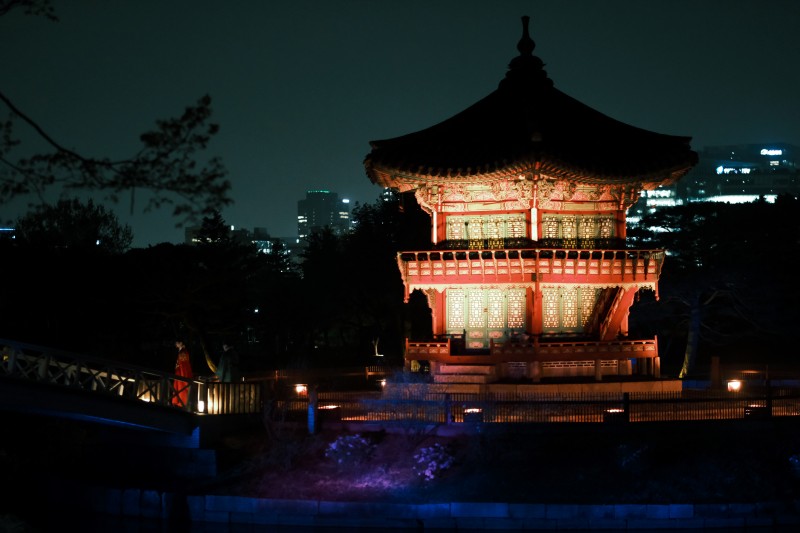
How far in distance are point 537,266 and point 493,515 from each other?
11.6 meters

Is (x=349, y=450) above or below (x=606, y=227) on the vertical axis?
below

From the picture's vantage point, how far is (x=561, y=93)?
36.9m

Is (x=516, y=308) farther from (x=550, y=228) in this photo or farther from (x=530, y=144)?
(x=530, y=144)

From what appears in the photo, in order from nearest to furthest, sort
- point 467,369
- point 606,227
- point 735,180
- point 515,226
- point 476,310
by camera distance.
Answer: point 467,369
point 515,226
point 476,310
point 606,227
point 735,180

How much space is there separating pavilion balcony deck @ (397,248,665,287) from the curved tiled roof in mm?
2544

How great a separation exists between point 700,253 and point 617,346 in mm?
22416

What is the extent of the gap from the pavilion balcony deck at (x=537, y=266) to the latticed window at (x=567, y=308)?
1.60m

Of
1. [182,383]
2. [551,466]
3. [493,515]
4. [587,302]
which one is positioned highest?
[587,302]

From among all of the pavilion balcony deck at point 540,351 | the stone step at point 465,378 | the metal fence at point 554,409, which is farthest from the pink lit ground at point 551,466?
the stone step at point 465,378

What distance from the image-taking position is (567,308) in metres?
34.9

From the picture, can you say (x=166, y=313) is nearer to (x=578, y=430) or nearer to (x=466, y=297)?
(x=466, y=297)

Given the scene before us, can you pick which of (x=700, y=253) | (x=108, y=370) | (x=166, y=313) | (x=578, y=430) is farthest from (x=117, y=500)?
(x=700, y=253)

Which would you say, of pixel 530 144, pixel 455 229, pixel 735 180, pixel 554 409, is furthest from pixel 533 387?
pixel 735 180

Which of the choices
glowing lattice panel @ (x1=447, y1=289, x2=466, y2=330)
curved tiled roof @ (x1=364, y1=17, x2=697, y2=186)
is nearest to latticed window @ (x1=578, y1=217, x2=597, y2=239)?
curved tiled roof @ (x1=364, y1=17, x2=697, y2=186)
